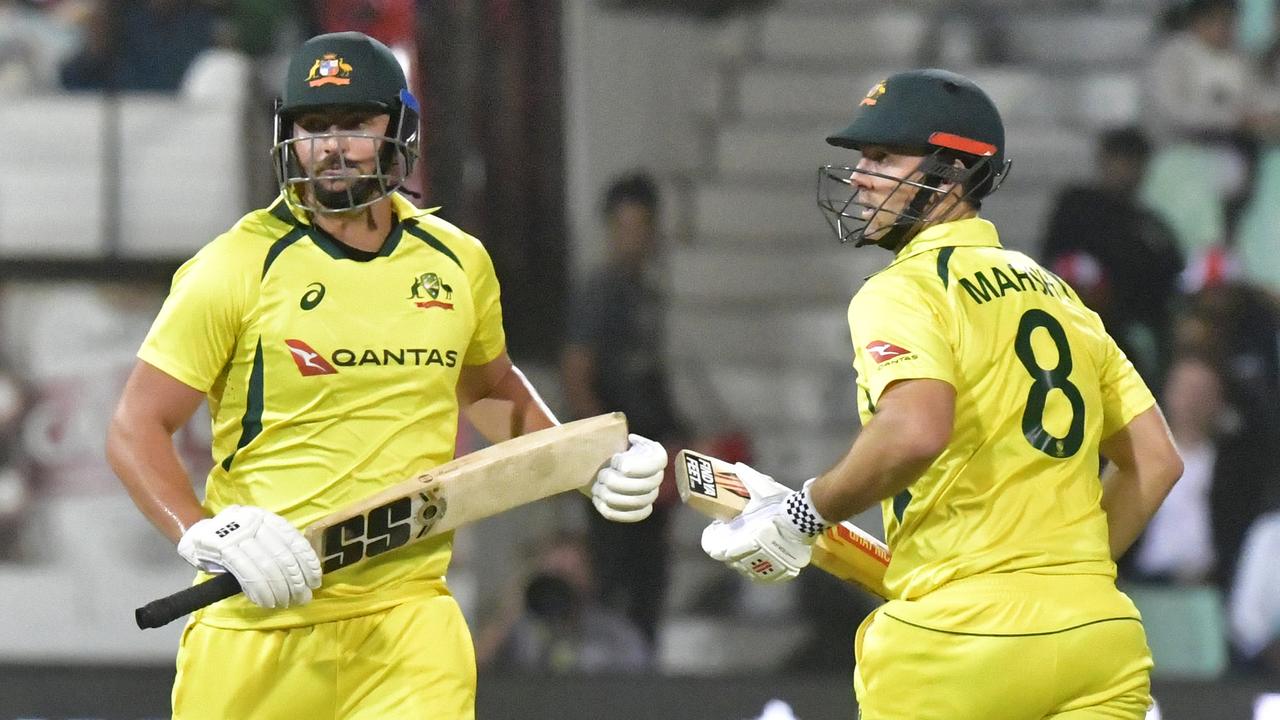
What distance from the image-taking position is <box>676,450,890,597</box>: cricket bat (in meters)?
3.06

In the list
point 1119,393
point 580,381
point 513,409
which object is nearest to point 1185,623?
point 580,381

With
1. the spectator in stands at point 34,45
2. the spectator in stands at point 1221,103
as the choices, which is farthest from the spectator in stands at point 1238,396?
the spectator in stands at point 34,45

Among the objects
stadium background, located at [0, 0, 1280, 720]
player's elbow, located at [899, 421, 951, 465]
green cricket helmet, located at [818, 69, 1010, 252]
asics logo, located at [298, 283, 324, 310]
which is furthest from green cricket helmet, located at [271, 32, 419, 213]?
stadium background, located at [0, 0, 1280, 720]

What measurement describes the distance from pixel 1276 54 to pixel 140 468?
14.9 ft

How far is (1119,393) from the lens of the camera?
9.61 ft

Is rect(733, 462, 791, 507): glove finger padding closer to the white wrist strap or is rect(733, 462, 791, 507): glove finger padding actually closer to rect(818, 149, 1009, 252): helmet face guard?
the white wrist strap

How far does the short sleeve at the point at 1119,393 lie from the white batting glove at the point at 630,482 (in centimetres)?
71

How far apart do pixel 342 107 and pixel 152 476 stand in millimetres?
643

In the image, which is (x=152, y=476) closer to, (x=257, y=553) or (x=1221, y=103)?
(x=257, y=553)

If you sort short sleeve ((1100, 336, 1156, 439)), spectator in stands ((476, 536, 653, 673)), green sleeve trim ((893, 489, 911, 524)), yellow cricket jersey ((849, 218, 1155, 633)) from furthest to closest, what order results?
spectator in stands ((476, 536, 653, 673))
short sleeve ((1100, 336, 1156, 439))
green sleeve trim ((893, 489, 911, 524))
yellow cricket jersey ((849, 218, 1155, 633))

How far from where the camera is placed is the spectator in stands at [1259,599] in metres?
5.77

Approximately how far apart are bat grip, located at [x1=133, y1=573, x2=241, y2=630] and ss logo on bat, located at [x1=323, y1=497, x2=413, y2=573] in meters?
0.16

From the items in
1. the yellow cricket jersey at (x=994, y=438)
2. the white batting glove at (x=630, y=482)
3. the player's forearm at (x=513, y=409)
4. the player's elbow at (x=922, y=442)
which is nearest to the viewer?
the player's elbow at (x=922, y=442)

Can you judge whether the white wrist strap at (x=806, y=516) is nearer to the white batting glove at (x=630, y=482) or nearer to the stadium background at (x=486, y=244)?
the white batting glove at (x=630, y=482)
